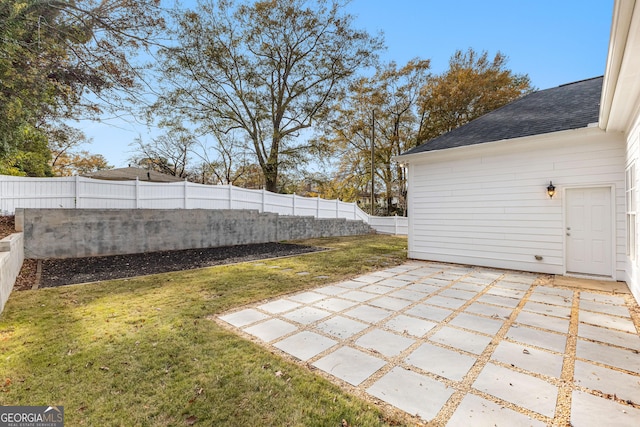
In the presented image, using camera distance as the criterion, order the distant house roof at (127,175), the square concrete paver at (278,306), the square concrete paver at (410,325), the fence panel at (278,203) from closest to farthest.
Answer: the square concrete paver at (410,325)
the square concrete paver at (278,306)
the distant house roof at (127,175)
the fence panel at (278,203)

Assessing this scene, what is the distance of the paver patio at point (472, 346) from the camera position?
1810 mm

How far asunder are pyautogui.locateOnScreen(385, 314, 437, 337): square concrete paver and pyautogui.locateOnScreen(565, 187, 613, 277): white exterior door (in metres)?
4.52

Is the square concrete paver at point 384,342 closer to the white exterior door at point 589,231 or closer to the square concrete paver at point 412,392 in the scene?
the square concrete paver at point 412,392

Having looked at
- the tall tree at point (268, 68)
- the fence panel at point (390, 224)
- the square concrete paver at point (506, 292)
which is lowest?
the square concrete paver at point (506, 292)

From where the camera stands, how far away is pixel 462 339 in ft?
9.10

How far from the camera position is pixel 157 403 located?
1809 mm

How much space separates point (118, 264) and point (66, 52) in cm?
422

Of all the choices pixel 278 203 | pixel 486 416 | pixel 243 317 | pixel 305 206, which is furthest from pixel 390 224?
pixel 486 416

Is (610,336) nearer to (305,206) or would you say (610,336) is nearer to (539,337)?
(539,337)

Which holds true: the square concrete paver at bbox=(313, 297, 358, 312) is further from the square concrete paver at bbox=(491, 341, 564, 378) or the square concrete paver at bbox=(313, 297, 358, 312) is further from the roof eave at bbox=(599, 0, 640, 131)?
the roof eave at bbox=(599, 0, 640, 131)

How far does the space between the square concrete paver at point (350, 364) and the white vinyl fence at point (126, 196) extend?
24.3 feet

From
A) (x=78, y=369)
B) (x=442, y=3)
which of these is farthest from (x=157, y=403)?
(x=442, y=3)

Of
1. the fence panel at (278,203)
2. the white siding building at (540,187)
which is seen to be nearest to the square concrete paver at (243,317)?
the white siding building at (540,187)

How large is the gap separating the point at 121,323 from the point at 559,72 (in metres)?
17.1
